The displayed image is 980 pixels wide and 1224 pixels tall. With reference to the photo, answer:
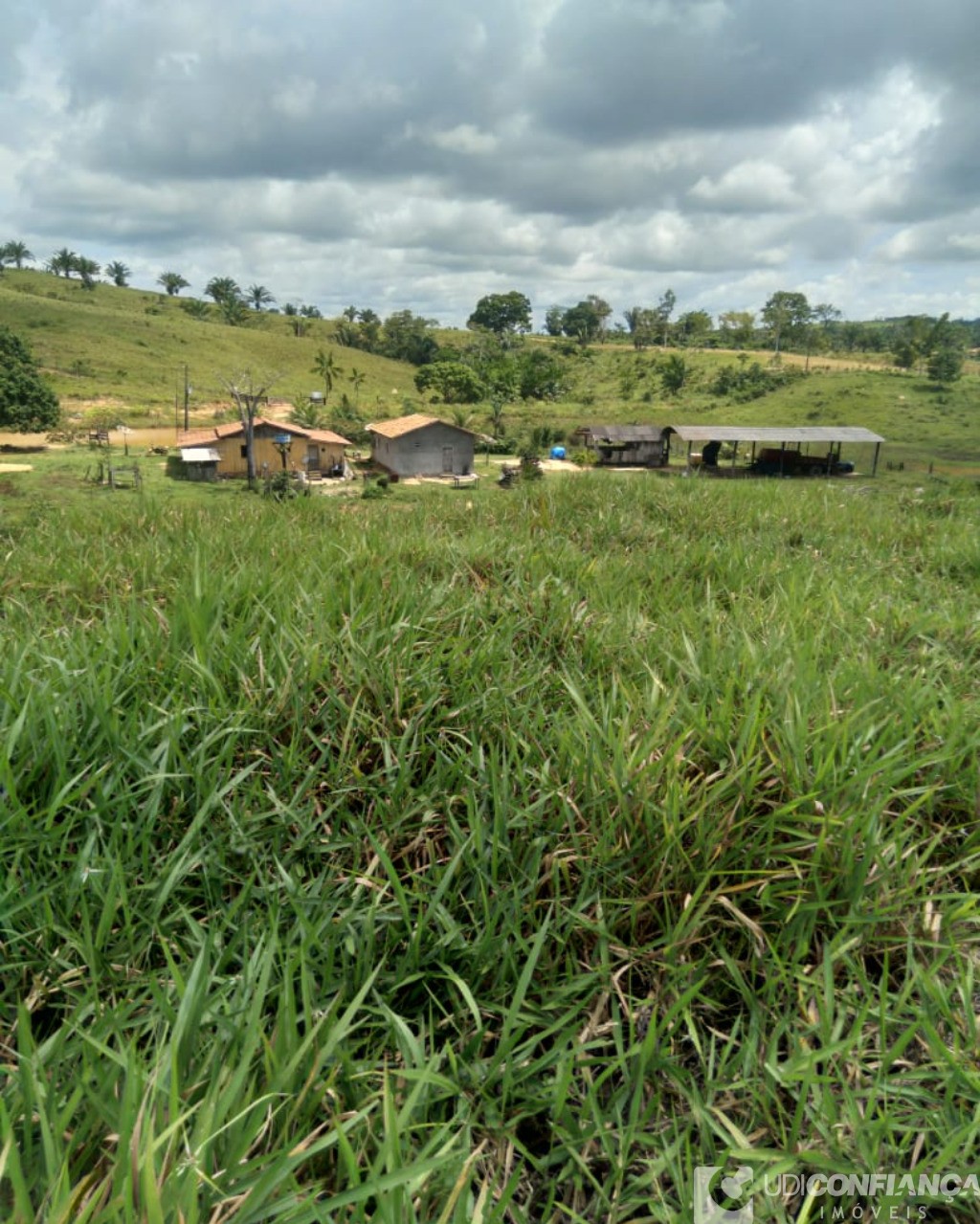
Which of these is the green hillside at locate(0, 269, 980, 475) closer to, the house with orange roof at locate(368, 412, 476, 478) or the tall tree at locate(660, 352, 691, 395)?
the tall tree at locate(660, 352, 691, 395)

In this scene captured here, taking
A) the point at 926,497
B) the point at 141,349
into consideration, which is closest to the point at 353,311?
the point at 141,349

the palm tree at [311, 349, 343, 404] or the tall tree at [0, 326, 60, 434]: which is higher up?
the palm tree at [311, 349, 343, 404]

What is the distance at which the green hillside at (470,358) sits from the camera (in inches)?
2445

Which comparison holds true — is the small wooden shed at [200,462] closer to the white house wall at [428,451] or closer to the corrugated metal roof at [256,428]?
the corrugated metal roof at [256,428]

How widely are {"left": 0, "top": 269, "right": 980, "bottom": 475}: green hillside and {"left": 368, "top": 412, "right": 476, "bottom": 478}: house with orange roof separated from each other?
12.4 m

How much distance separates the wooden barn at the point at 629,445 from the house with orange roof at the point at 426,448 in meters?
9.74

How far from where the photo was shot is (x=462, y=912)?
1.73 metres

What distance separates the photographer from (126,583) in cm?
314

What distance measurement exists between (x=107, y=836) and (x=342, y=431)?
197ft

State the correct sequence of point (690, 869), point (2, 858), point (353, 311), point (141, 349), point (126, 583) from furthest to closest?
point (353, 311) → point (141, 349) → point (126, 583) → point (690, 869) → point (2, 858)

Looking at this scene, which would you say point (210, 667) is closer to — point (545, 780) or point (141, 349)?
point (545, 780)

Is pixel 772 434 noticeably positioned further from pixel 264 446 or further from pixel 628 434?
pixel 264 446

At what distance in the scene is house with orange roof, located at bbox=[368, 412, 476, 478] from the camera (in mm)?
44594

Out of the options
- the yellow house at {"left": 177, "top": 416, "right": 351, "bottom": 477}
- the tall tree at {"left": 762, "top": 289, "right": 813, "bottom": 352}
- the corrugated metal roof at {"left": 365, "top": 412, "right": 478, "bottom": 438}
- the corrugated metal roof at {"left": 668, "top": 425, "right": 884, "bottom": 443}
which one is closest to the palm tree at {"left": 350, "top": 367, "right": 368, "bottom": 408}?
the corrugated metal roof at {"left": 365, "top": 412, "right": 478, "bottom": 438}
